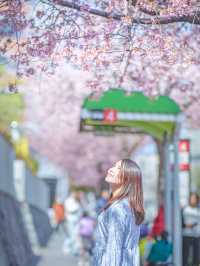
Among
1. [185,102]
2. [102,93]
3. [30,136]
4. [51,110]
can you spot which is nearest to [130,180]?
[102,93]

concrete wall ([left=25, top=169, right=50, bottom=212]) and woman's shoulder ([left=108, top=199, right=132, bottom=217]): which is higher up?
woman's shoulder ([left=108, top=199, right=132, bottom=217])

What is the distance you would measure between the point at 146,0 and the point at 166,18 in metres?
0.30

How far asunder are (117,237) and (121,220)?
15 centimetres

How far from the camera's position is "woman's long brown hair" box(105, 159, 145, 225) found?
9180mm

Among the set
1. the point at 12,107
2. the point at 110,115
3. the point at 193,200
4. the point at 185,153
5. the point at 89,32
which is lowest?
the point at 12,107

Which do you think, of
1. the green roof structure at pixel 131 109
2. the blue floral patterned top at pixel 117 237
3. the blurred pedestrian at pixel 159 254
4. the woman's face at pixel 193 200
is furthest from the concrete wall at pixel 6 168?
the blue floral patterned top at pixel 117 237

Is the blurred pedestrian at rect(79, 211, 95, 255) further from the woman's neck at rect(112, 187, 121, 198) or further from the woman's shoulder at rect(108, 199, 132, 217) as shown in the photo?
the woman's shoulder at rect(108, 199, 132, 217)

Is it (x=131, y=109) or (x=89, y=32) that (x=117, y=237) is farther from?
(x=131, y=109)

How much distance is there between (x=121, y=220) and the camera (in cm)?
902

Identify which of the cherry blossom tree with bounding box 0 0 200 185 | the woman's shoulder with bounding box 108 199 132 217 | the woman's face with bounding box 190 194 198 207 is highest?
the cherry blossom tree with bounding box 0 0 200 185

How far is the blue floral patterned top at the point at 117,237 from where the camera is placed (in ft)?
29.6

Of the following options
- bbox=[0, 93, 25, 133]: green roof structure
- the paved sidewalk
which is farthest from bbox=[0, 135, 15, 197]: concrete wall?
bbox=[0, 93, 25, 133]: green roof structure

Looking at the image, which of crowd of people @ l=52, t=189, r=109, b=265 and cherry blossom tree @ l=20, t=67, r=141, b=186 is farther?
cherry blossom tree @ l=20, t=67, r=141, b=186

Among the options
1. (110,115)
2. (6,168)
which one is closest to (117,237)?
(110,115)
